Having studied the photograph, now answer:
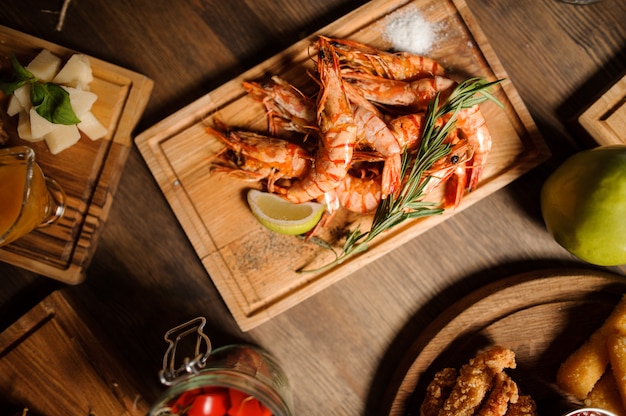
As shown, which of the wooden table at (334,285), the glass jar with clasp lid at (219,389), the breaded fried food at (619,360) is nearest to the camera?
the glass jar with clasp lid at (219,389)

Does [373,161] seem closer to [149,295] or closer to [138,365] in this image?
[149,295]

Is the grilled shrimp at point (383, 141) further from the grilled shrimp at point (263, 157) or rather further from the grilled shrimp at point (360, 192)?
the grilled shrimp at point (263, 157)

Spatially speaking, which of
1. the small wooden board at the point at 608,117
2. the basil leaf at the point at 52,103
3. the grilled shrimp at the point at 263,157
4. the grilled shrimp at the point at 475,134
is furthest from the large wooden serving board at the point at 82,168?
the small wooden board at the point at 608,117

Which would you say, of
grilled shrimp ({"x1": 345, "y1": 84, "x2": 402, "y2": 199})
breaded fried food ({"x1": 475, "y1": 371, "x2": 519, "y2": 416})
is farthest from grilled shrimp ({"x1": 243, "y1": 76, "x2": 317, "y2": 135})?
breaded fried food ({"x1": 475, "y1": 371, "x2": 519, "y2": 416})

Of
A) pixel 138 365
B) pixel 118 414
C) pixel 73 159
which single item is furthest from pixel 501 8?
pixel 118 414

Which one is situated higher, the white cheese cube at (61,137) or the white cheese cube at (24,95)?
the white cheese cube at (24,95)

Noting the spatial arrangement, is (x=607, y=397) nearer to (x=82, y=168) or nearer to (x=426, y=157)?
(x=426, y=157)

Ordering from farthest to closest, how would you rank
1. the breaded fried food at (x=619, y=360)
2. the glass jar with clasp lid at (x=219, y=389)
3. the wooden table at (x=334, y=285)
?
the wooden table at (x=334, y=285) → the breaded fried food at (x=619, y=360) → the glass jar with clasp lid at (x=219, y=389)

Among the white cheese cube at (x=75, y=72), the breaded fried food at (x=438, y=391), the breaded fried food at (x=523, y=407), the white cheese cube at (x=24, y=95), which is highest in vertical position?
the white cheese cube at (x=75, y=72)

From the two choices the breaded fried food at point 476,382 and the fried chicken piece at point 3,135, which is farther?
the fried chicken piece at point 3,135
